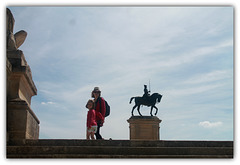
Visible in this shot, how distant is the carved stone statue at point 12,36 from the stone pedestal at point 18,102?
19.6 inches

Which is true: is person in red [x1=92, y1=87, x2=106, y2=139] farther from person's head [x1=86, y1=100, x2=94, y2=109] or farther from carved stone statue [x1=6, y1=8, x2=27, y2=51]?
carved stone statue [x1=6, y1=8, x2=27, y2=51]

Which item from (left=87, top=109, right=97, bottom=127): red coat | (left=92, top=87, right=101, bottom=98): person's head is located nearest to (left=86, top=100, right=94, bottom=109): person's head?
(left=87, top=109, right=97, bottom=127): red coat

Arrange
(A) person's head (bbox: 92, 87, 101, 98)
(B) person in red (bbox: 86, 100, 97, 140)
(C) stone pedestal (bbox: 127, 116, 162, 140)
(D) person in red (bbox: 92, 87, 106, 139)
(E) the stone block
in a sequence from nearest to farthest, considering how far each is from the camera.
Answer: (E) the stone block
(B) person in red (bbox: 86, 100, 97, 140)
(D) person in red (bbox: 92, 87, 106, 139)
(A) person's head (bbox: 92, 87, 101, 98)
(C) stone pedestal (bbox: 127, 116, 162, 140)

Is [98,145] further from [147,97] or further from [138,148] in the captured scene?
[147,97]

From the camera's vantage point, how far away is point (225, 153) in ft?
21.2

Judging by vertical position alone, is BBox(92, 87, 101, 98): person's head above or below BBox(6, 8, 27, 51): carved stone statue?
below

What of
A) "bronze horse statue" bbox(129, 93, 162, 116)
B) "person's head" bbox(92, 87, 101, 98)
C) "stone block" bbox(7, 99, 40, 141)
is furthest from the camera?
"bronze horse statue" bbox(129, 93, 162, 116)

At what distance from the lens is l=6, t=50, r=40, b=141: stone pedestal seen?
23.0 ft

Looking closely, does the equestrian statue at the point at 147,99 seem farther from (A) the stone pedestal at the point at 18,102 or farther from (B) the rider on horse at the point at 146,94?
(A) the stone pedestal at the point at 18,102

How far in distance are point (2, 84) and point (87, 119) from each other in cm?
250

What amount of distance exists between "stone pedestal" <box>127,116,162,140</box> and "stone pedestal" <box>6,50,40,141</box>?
9346mm

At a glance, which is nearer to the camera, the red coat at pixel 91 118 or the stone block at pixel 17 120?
the stone block at pixel 17 120

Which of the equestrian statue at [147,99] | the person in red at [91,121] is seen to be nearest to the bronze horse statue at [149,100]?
the equestrian statue at [147,99]

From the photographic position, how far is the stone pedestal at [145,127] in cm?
1702
